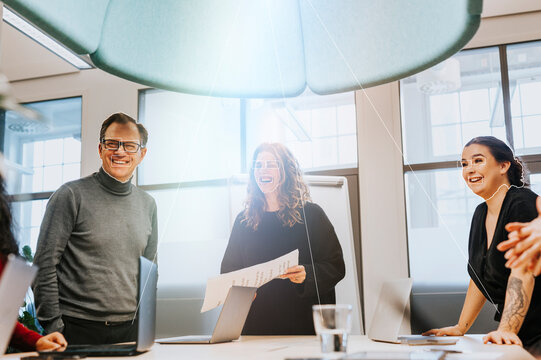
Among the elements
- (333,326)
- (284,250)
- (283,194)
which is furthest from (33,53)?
(333,326)

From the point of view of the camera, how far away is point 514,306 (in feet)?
4.75

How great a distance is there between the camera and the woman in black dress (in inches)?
57.3

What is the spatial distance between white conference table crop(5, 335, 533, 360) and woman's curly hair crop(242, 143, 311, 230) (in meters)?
0.99

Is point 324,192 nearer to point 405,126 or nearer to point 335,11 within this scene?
point 405,126

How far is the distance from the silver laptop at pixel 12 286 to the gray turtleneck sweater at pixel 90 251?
0.86 meters

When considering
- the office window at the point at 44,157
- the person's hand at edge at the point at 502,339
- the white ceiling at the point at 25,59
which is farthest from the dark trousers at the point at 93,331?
the white ceiling at the point at 25,59

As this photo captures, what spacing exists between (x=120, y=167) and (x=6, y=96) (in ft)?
5.08

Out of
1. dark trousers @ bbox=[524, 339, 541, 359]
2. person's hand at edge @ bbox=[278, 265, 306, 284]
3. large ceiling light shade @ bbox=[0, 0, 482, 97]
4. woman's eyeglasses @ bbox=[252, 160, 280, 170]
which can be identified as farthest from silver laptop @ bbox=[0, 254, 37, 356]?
woman's eyeglasses @ bbox=[252, 160, 280, 170]

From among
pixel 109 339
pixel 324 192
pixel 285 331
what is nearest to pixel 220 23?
pixel 109 339

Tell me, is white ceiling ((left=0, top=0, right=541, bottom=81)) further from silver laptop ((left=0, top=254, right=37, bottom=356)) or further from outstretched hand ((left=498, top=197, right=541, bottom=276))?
silver laptop ((left=0, top=254, right=37, bottom=356))

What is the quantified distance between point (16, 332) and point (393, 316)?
2.88 ft

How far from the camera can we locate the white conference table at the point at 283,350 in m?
1.00

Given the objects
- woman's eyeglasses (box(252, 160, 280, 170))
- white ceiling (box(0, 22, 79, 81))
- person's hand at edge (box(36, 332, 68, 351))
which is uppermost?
white ceiling (box(0, 22, 79, 81))

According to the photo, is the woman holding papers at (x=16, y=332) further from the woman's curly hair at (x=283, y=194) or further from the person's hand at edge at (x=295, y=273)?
the woman's curly hair at (x=283, y=194)
